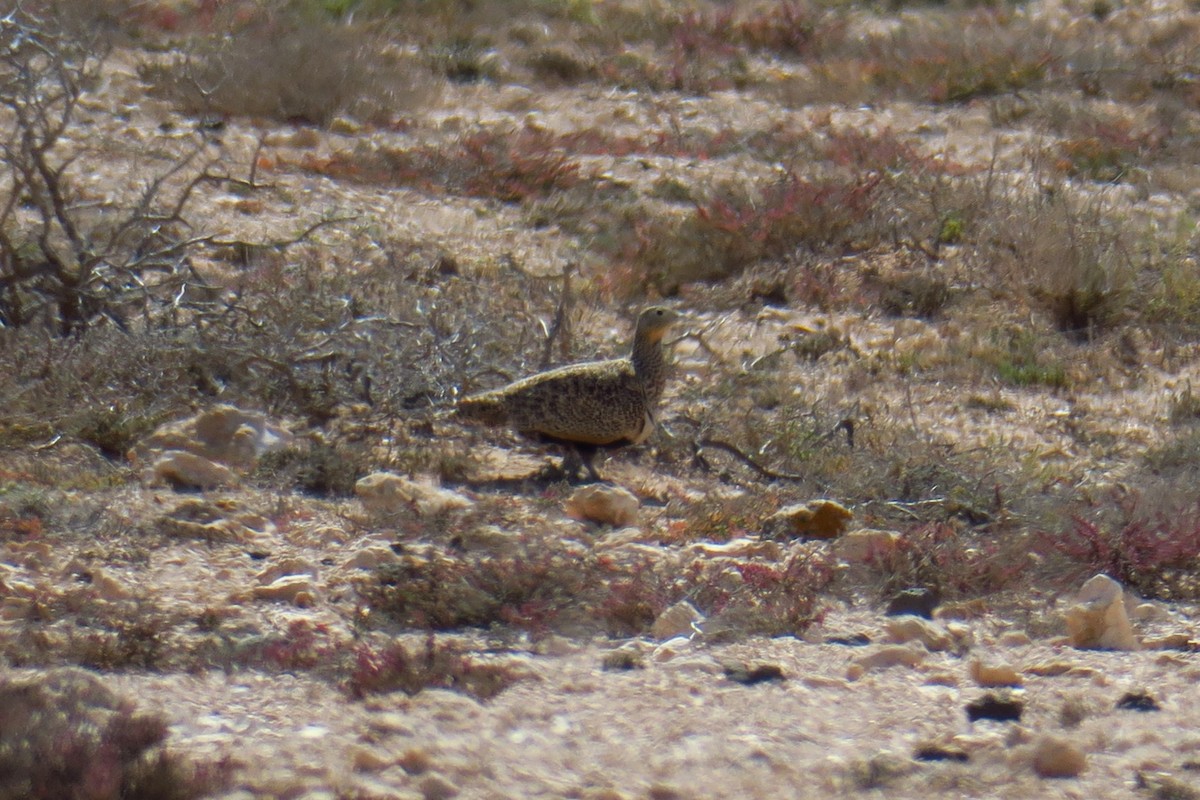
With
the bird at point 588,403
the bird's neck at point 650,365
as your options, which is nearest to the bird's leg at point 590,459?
the bird at point 588,403

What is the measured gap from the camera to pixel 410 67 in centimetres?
1413

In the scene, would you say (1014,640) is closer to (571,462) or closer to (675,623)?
(675,623)

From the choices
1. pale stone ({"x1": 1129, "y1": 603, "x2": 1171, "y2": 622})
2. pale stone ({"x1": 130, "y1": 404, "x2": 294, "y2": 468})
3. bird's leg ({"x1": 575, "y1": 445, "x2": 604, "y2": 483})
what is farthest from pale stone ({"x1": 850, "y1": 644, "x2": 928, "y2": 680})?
pale stone ({"x1": 130, "y1": 404, "x2": 294, "y2": 468})

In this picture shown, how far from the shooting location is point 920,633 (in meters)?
4.64

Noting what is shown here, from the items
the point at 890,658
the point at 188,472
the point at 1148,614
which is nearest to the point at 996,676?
the point at 890,658

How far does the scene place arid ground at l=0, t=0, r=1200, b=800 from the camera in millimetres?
3830

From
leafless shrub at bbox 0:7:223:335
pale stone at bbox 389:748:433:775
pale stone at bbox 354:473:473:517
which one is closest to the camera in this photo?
pale stone at bbox 389:748:433:775

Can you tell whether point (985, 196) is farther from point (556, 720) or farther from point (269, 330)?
point (556, 720)

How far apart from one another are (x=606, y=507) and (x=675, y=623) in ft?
3.79

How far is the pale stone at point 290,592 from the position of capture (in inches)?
185

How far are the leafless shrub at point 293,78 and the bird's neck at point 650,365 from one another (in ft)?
18.8

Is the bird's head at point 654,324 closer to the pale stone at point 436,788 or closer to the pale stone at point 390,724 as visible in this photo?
the pale stone at point 390,724

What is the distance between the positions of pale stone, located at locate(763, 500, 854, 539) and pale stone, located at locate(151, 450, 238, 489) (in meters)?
2.02

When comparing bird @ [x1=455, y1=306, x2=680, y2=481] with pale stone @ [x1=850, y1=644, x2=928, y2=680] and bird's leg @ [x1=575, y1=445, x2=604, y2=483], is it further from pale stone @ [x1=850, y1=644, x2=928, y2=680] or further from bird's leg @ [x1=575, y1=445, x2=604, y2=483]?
pale stone @ [x1=850, y1=644, x2=928, y2=680]
